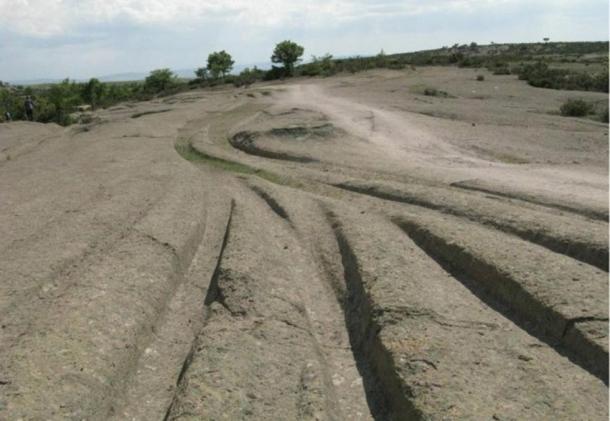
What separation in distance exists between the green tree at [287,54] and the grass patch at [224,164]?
183ft

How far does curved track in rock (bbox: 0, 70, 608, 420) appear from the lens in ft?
19.3

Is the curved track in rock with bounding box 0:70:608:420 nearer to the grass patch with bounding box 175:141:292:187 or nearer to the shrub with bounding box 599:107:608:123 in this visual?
the grass patch with bounding box 175:141:292:187

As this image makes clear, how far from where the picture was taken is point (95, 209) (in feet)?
38.6

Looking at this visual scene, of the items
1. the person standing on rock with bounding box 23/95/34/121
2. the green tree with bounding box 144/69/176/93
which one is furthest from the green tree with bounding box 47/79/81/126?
the green tree with bounding box 144/69/176/93

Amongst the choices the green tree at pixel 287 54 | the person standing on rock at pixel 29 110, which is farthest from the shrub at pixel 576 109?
the green tree at pixel 287 54

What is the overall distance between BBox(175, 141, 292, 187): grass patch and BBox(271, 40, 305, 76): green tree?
55.8 metres

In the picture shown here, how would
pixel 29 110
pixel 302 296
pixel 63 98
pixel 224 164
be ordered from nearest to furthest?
pixel 302 296 < pixel 224 164 < pixel 29 110 < pixel 63 98

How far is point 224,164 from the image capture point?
58.0 ft

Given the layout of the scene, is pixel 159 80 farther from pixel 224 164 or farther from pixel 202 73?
pixel 224 164

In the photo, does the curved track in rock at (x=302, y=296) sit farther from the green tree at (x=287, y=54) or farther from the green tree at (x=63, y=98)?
the green tree at (x=287, y=54)

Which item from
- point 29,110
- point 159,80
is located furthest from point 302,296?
point 159,80

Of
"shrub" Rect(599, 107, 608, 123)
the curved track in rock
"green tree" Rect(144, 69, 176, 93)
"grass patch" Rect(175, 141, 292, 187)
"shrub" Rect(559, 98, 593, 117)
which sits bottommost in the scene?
the curved track in rock

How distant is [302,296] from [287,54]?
69.6 metres

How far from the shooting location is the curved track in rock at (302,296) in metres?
5.89
